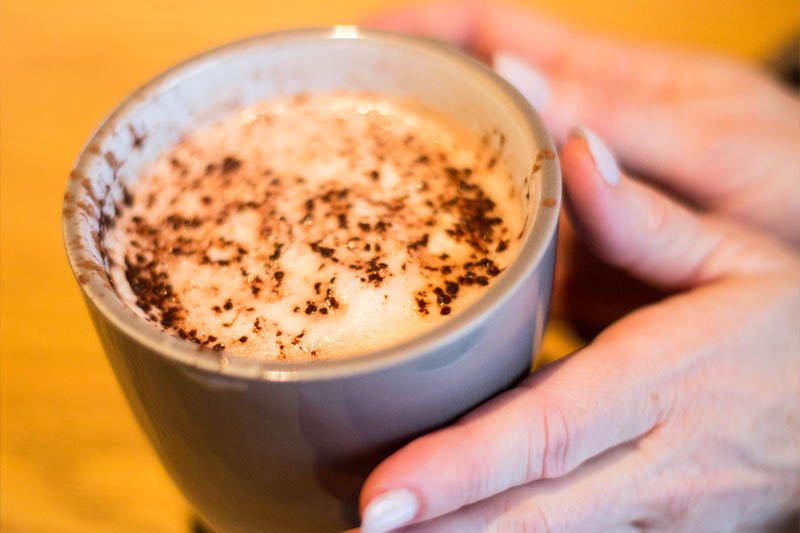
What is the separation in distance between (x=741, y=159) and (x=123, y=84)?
3.08ft

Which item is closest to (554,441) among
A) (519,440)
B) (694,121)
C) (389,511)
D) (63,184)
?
(519,440)

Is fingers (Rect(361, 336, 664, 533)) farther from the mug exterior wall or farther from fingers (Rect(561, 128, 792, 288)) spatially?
fingers (Rect(561, 128, 792, 288))

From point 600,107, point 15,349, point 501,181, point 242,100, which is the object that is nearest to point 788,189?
point 600,107

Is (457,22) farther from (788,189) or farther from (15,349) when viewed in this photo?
(15,349)

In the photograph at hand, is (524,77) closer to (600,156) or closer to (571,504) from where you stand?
(600,156)

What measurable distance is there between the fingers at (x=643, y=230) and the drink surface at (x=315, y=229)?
0.08 meters

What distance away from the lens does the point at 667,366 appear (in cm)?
65

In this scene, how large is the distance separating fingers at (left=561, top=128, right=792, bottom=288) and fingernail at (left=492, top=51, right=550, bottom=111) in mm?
176

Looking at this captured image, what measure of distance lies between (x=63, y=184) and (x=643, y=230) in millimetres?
770

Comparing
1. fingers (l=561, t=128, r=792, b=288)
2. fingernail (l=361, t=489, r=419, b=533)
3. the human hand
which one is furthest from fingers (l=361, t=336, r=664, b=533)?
the human hand

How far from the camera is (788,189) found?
2.92ft

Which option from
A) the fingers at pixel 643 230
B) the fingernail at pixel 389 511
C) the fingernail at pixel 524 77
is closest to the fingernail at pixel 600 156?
the fingers at pixel 643 230

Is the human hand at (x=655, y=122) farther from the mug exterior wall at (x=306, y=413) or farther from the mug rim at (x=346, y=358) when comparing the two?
the mug exterior wall at (x=306, y=413)

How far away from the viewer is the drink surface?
0.55 m
